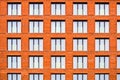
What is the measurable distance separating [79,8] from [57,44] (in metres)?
6.03

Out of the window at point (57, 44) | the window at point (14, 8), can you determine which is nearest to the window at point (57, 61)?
the window at point (57, 44)

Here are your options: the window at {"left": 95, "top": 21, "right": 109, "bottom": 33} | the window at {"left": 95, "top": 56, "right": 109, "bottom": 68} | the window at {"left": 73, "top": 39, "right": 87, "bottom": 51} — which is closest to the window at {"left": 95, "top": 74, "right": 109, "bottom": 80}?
the window at {"left": 95, "top": 56, "right": 109, "bottom": 68}

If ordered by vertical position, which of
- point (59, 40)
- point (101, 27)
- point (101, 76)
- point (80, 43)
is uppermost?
point (101, 27)

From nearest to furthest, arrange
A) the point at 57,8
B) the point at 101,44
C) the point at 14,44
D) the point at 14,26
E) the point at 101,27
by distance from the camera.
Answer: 1. the point at 14,44
2. the point at 101,44
3. the point at 14,26
4. the point at 101,27
5. the point at 57,8

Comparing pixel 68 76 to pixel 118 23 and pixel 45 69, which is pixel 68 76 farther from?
pixel 118 23

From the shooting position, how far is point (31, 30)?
193 feet

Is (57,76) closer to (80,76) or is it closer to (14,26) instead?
(80,76)

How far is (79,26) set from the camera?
194ft

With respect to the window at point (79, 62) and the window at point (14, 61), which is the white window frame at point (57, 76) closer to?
the window at point (79, 62)

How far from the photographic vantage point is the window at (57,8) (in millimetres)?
59281

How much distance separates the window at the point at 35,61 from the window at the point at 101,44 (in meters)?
8.03

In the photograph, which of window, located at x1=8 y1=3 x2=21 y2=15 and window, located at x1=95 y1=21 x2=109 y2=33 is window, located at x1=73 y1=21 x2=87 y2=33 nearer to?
window, located at x1=95 y1=21 x2=109 y2=33

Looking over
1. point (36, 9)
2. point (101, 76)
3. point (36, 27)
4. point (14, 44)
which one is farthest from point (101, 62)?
point (14, 44)

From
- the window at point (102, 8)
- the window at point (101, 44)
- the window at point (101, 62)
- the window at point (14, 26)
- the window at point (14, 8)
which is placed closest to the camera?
the window at point (101, 62)
